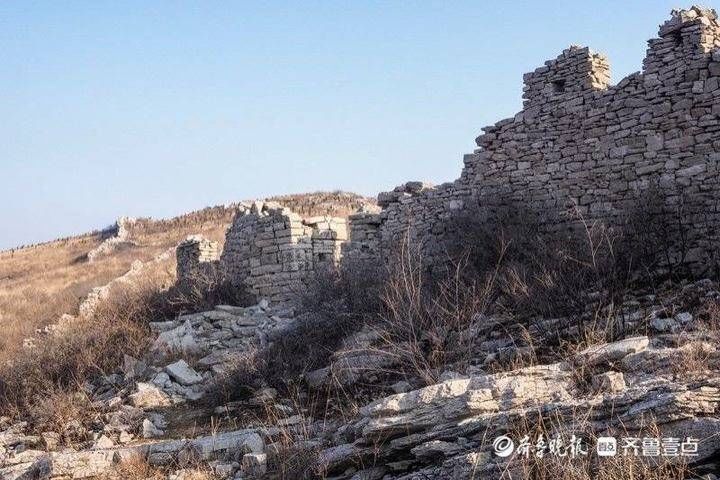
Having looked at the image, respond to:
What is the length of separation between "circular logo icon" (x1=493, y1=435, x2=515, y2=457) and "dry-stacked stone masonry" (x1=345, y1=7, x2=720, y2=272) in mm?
5436

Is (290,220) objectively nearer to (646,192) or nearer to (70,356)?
(70,356)

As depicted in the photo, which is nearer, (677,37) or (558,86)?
(677,37)

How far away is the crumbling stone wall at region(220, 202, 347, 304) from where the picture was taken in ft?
44.8

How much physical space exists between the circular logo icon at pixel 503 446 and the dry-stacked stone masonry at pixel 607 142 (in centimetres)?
544

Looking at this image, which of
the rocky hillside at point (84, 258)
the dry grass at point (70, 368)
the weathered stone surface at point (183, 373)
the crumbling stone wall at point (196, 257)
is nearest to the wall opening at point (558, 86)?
the weathered stone surface at point (183, 373)

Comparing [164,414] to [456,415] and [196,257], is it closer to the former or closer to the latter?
[456,415]

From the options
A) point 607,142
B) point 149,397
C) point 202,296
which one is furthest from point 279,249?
point 607,142

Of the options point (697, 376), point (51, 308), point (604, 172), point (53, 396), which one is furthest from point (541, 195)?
point (51, 308)

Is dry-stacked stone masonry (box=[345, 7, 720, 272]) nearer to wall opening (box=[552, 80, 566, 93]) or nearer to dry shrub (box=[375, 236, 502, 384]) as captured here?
wall opening (box=[552, 80, 566, 93])

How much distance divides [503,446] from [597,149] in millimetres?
6671

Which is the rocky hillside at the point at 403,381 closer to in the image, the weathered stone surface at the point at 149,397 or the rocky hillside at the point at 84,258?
the weathered stone surface at the point at 149,397

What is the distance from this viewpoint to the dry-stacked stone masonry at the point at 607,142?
935 cm

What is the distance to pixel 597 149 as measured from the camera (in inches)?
404
